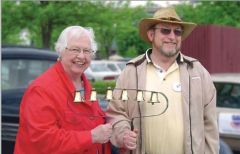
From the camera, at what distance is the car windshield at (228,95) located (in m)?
7.07

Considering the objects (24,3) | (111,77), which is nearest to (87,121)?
(24,3)

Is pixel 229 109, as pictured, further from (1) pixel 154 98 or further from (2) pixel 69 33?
(2) pixel 69 33

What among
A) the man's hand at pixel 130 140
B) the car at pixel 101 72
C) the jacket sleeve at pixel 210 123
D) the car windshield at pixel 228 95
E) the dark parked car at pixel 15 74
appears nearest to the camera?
the man's hand at pixel 130 140

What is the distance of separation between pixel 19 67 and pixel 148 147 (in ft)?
8.13

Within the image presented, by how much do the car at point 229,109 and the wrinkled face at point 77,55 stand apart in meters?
4.26

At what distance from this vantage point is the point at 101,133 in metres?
2.70

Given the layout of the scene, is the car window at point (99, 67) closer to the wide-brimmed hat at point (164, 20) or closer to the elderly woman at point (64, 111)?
the wide-brimmed hat at point (164, 20)

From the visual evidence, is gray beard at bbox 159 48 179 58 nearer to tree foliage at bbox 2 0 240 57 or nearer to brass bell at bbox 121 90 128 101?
brass bell at bbox 121 90 128 101

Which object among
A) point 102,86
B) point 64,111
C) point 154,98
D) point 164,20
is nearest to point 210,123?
point 154,98

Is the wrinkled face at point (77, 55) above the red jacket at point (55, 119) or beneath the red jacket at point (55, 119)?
above

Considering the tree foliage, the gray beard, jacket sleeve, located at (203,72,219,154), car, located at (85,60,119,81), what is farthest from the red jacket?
car, located at (85,60,119,81)

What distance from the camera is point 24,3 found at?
20234 millimetres

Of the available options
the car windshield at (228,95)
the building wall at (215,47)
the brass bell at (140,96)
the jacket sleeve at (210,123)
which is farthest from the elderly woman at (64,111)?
the building wall at (215,47)

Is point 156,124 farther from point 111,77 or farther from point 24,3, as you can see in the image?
point 111,77
